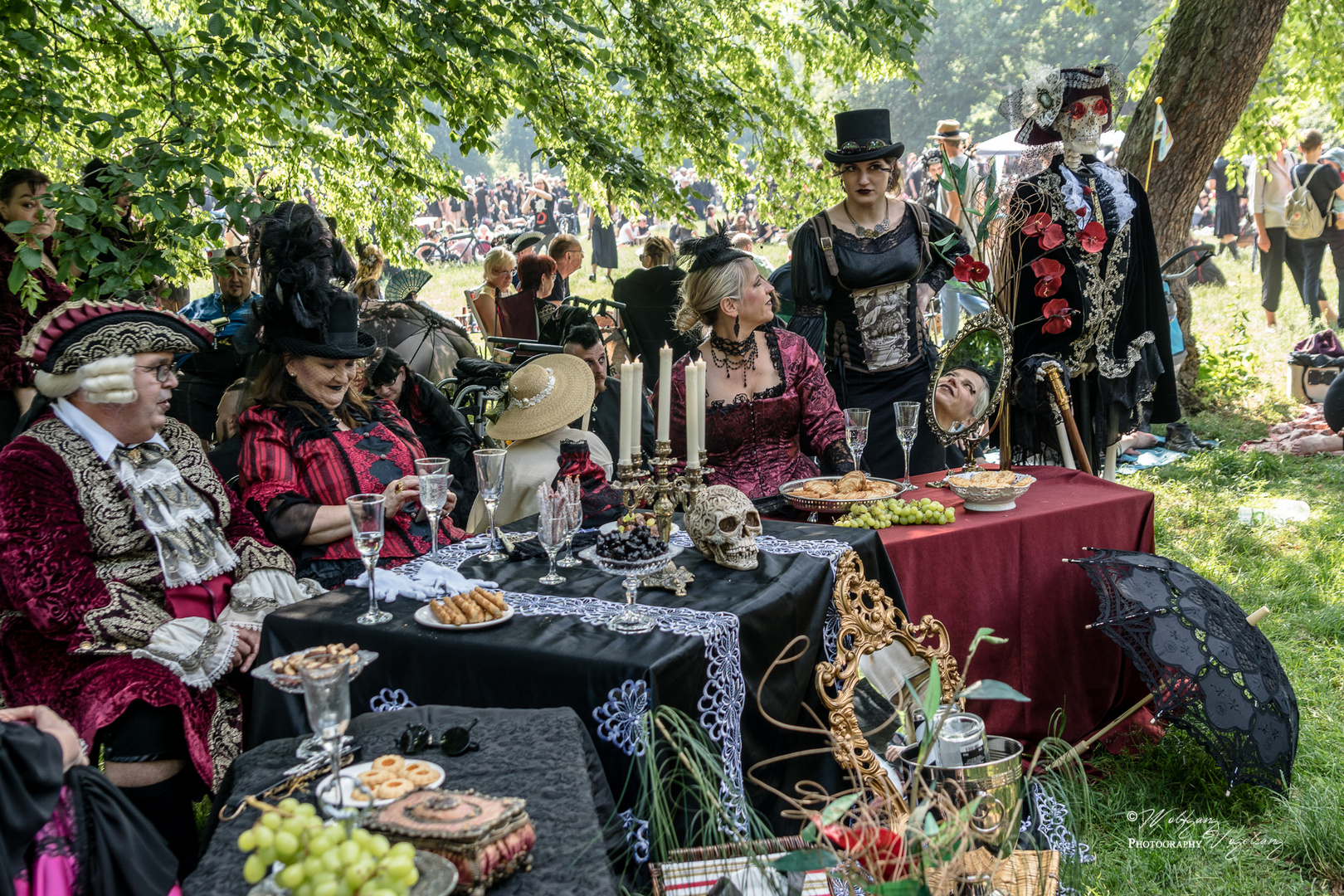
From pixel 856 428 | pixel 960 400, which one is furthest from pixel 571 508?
pixel 960 400

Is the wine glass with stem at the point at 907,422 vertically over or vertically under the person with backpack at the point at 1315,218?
under

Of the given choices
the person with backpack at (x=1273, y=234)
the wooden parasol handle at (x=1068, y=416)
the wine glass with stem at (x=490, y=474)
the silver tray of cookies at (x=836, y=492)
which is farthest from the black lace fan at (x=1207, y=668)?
the person with backpack at (x=1273, y=234)

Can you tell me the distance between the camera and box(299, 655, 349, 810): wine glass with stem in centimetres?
151

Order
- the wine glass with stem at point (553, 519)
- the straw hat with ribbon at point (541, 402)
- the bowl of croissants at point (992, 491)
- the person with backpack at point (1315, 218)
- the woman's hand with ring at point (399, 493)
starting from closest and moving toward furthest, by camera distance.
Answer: the wine glass with stem at point (553, 519) → the woman's hand with ring at point (399, 493) → the bowl of croissants at point (992, 491) → the straw hat with ribbon at point (541, 402) → the person with backpack at point (1315, 218)

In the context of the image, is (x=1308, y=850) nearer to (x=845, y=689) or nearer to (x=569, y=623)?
(x=845, y=689)

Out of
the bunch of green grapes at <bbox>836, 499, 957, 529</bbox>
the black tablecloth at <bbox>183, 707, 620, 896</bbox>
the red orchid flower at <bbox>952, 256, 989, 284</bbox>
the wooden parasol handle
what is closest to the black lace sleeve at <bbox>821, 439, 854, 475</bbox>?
the bunch of green grapes at <bbox>836, 499, 957, 529</bbox>

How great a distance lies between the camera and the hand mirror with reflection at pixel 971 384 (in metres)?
3.82

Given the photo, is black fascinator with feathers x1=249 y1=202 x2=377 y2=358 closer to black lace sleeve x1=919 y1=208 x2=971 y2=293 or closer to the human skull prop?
the human skull prop

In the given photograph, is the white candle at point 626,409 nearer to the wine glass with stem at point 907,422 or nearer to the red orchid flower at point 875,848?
the red orchid flower at point 875,848

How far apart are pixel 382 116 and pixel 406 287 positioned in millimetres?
3314

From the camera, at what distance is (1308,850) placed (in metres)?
2.79

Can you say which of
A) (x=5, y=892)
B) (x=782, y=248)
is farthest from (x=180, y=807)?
(x=782, y=248)

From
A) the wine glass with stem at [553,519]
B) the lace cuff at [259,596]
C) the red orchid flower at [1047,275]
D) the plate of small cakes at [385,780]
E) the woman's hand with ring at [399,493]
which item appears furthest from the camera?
the red orchid flower at [1047,275]

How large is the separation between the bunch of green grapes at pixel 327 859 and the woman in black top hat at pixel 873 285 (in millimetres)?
3460
